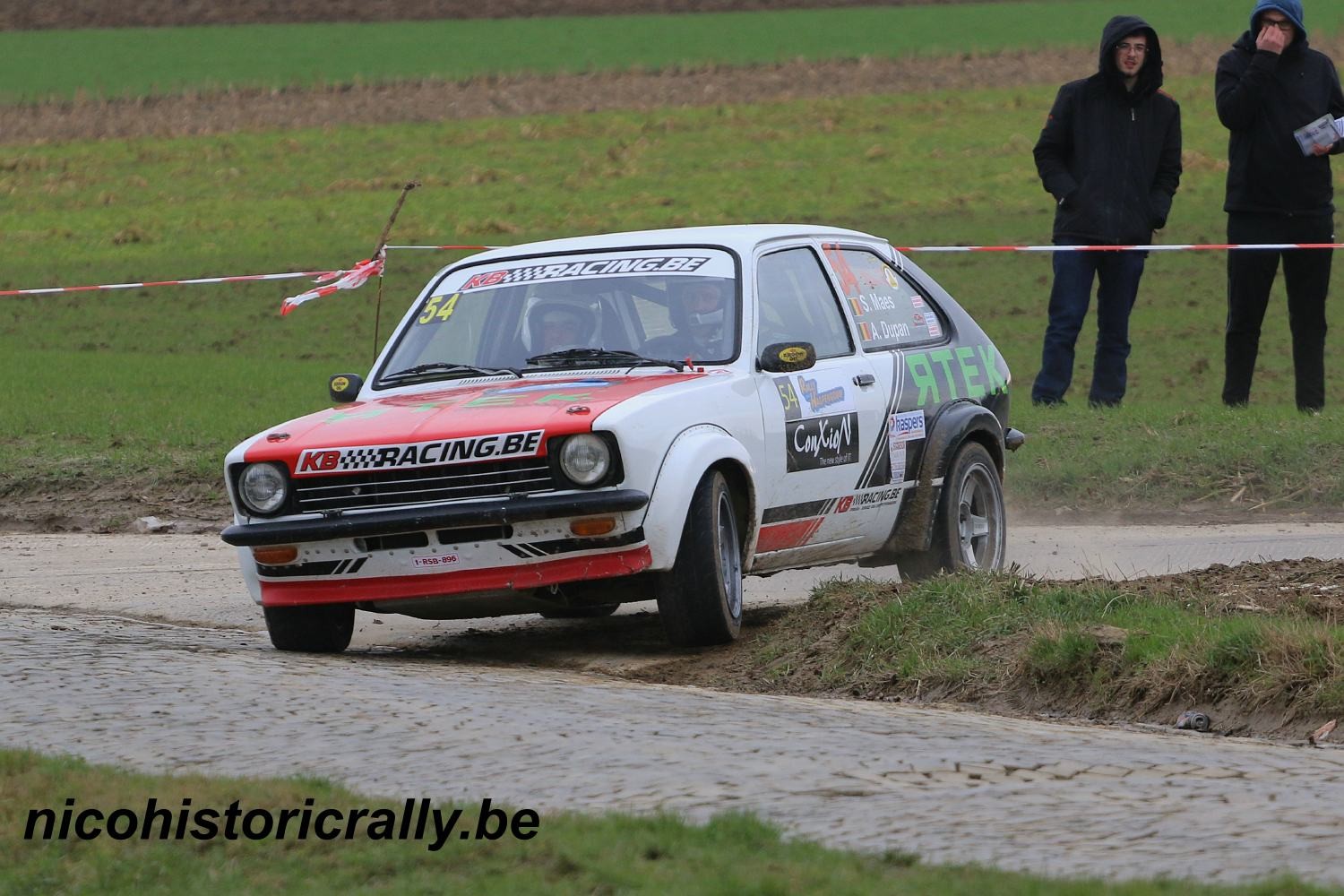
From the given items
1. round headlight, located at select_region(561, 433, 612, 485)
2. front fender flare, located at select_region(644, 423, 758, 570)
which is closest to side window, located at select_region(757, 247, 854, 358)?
front fender flare, located at select_region(644, 423, 758, 570)

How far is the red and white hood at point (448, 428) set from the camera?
24.7 feet

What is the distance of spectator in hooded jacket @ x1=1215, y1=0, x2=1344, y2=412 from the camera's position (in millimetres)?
13336

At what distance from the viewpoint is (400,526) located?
760 cm

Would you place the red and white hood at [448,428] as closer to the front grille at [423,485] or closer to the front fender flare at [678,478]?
the front grille at [423,485]

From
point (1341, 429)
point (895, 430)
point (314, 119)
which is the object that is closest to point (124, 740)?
point (895, 430)

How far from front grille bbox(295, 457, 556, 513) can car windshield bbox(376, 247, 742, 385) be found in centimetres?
105

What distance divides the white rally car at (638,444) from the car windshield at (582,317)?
0.04 feet

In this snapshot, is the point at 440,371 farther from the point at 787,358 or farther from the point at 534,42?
the point at 534,42

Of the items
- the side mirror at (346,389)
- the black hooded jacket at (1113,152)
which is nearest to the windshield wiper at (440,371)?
the side mirror at (346,389)

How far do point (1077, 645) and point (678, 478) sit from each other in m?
1.48

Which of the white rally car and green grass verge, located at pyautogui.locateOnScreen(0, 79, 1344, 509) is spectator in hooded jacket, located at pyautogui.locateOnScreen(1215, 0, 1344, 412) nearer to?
green grass verge, located at pyautogui.locateOnScreen(0, 79, 1344, 509)

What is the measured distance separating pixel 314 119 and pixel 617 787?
37.9 metres

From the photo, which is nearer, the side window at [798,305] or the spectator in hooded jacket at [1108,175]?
the side window at [798,305]

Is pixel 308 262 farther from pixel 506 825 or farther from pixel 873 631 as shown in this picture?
pixel 506 825
